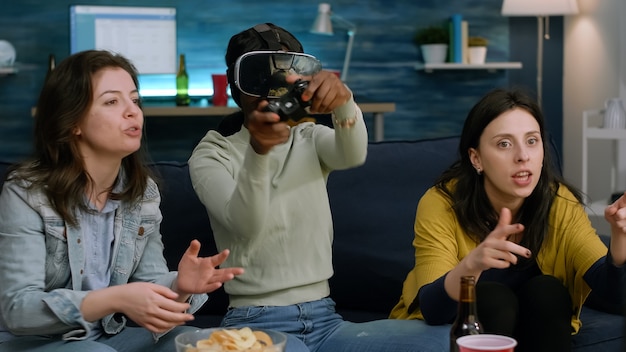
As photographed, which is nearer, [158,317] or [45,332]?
[158,317]

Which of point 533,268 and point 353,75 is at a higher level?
point 353,75

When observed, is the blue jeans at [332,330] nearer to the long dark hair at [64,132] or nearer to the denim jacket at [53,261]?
the denim jacket at [53,261]

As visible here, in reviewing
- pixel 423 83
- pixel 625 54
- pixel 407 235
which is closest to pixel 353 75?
pixel 423 83

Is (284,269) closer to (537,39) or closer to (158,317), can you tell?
(158,317)

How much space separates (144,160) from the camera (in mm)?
2094

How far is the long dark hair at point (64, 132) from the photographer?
1.86m

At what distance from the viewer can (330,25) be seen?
543 centimetres

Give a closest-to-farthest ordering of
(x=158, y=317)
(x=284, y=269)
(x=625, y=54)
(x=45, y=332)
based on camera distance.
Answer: (x=158, y=317) → (x=45, y=332) → (x=284, y=269) → (x=625, y=54)

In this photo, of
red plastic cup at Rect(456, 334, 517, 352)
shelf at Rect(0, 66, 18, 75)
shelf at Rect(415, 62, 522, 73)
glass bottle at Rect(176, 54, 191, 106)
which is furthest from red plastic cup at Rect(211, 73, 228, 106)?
red plastic cup at Rect(456, 334, 517, 352)

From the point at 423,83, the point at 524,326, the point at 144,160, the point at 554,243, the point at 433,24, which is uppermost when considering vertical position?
the point at 433,24

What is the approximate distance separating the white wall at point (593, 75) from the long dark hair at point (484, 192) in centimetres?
233

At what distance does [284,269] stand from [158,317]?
0.46 meters

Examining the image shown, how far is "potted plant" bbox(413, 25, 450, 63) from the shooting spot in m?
5.58

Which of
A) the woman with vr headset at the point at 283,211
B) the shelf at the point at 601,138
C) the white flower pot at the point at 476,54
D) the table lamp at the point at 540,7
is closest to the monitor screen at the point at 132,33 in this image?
the white flower pot at the point at 476,54
